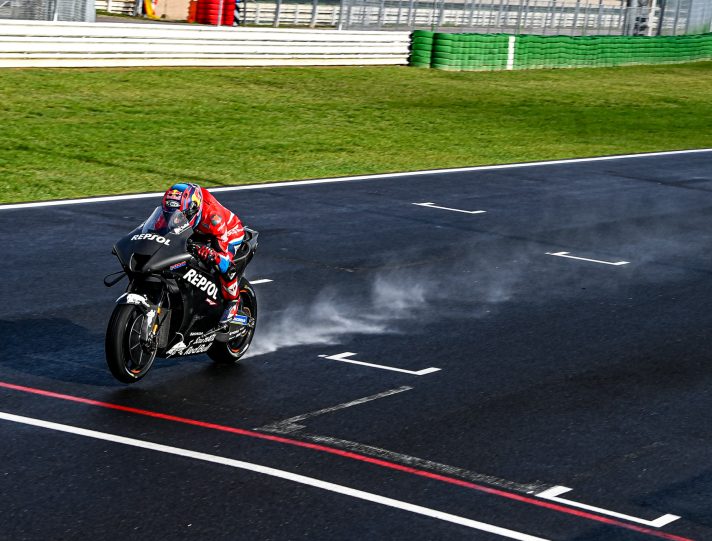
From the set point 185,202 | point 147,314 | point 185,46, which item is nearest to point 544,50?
point 185,46

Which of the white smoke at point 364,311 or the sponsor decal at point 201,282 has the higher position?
the sponsor decal at point 201,282

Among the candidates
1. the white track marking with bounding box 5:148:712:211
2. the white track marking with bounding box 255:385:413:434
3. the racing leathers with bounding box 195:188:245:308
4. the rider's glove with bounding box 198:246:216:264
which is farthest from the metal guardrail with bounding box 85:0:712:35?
the white track marking with bounding box 255:385:413:434

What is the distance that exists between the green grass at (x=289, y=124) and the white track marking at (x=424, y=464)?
10839 mm

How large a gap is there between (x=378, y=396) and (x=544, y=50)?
37.8 meters

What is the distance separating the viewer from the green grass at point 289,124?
21891mm

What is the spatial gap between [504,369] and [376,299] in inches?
108

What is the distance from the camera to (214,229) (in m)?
10.1

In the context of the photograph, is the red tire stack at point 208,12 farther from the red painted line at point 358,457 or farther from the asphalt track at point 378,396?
the red painted line at point 358,457

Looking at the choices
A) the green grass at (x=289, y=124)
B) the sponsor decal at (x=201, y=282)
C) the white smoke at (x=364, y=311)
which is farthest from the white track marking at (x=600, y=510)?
the green grass at (x=289, y=124)

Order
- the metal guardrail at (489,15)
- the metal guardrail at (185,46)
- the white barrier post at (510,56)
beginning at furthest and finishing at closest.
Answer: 1. the white barrier post at (510,56)
2. the metal guardrail at (489,15)
3. the metal guardrail at (185,46)

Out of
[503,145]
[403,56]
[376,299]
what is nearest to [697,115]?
[403,56]

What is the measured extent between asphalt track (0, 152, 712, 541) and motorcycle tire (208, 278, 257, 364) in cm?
14

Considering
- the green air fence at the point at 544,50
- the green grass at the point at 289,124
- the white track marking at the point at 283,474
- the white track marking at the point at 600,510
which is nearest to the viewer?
the white track marking at the point at 283,474

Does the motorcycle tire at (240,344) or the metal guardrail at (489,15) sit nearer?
the motorcycle tire at (240,344)
